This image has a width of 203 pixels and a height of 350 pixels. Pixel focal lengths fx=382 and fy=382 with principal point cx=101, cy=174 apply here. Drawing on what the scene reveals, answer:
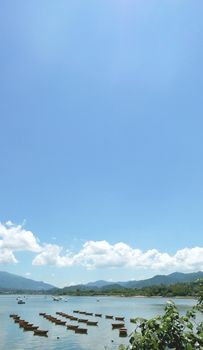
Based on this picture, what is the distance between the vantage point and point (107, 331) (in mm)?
67688

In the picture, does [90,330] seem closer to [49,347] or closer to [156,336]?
[49,347]

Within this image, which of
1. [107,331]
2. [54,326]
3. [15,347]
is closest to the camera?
[15,347]

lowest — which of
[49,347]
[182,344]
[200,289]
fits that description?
[49,347]

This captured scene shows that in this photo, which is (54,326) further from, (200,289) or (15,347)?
(200,289)

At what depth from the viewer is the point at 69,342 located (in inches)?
2126

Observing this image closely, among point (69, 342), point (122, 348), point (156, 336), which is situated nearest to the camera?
point (156, 336)

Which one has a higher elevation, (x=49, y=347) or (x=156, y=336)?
(x=156, y=336)

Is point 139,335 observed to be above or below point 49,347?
above

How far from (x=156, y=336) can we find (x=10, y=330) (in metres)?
69.2

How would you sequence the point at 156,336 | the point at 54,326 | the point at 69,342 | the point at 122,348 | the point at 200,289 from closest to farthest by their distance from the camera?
the point at 156,336 < the point at 122,348 < the point at 200,289 < the point at 69,342 < the point at 54,326

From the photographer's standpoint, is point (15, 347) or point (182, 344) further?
point (15, 347)

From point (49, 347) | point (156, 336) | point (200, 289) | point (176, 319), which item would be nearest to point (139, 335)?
point (156, 336)

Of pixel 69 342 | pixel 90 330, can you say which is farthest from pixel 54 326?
pixel 69 342

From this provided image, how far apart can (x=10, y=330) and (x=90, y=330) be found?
14269 millimetres
